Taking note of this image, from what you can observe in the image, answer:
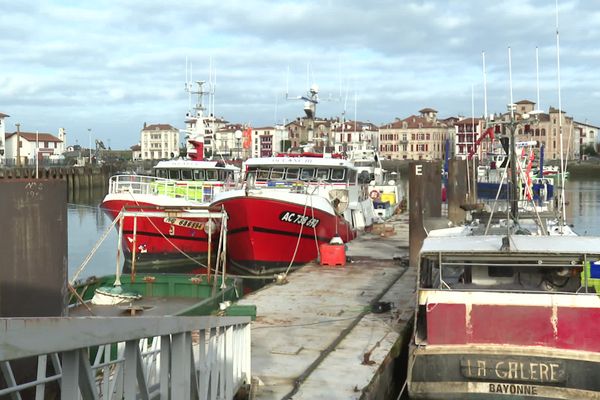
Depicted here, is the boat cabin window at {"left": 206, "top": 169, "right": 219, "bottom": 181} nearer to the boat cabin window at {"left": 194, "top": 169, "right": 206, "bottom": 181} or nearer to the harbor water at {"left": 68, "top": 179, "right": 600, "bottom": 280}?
the boat cabin window at {"left": 194, "top": 169, "right": 206, "bottom": 181}

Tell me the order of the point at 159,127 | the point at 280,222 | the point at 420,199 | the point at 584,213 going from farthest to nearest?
the point at 159,127
the point at 584,213
the point at 280,222
the point at 420,199

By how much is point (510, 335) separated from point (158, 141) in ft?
494

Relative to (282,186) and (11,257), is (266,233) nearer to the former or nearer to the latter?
(282,186)

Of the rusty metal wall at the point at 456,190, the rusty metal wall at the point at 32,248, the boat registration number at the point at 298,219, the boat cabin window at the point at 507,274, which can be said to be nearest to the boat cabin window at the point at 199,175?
the boat registration number at the point at 298,219

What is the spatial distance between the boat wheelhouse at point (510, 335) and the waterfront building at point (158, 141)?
476 feet

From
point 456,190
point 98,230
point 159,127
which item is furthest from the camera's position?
point 159,127

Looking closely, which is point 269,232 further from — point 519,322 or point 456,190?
point 519,322

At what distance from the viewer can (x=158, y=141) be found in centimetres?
15288

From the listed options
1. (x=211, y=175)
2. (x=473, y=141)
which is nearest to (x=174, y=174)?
(x=211, y=175)

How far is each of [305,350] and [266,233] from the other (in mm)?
11383

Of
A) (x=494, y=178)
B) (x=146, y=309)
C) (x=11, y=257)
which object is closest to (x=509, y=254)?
(x=11, y=257)

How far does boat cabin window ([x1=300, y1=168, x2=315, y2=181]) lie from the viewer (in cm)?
2327

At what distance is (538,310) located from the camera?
7.01 meters

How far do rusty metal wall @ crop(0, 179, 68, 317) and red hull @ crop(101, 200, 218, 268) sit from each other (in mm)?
17171
